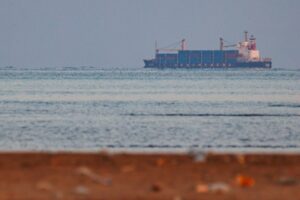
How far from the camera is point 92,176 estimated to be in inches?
404

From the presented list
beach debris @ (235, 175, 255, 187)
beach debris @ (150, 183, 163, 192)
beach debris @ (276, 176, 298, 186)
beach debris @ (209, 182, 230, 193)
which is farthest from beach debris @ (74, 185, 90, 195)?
beach debris @ (276, 176, 298, 186)

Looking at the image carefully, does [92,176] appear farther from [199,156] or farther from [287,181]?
[287,181]

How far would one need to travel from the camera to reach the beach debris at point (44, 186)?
9.60 metres

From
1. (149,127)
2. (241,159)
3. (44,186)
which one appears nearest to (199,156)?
(241,159)

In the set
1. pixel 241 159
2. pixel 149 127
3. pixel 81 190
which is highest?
pixel 81 190

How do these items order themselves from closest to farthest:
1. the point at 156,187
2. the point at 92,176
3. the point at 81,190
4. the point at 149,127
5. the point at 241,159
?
the point at 81,190
the point at 156,187
the point at 92,176
the point at 241,159
the point at 149,127

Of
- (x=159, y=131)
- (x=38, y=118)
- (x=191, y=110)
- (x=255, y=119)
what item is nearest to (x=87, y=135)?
(x=159, y=131)

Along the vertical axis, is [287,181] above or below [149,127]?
above

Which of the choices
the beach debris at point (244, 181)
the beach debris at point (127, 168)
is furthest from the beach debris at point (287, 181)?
the beach debris at point (127, 168)

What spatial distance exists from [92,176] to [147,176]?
52 centimetres

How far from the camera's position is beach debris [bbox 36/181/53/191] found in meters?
9.60

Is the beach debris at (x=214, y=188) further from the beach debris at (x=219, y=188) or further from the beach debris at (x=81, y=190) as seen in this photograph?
the beach debris at (x=81, y=190)

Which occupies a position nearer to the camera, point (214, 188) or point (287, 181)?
point (214, 188)

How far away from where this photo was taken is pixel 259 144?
2328 cm
